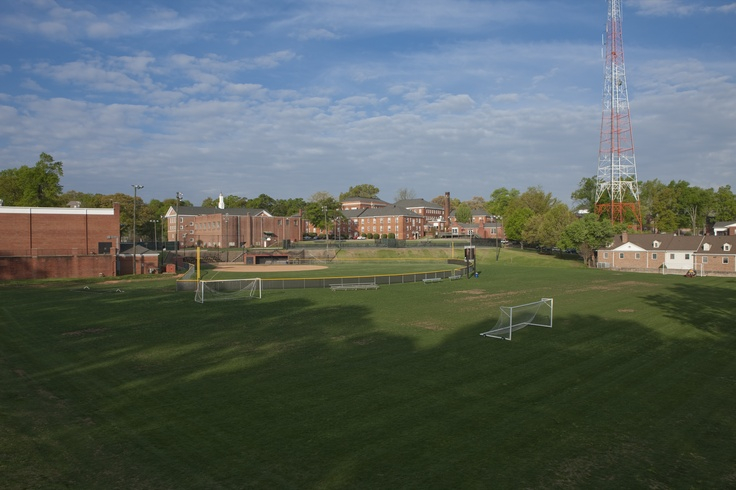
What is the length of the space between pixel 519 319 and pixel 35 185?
264ft

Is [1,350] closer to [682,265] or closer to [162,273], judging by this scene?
[162,273]

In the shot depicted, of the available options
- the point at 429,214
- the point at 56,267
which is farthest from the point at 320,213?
the point at 56,267

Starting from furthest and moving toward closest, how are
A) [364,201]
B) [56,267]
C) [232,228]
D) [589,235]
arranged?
[364,201]
[232,228]
[589,235]
[56,267]

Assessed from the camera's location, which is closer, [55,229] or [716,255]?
[55,229]

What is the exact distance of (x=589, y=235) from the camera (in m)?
70.9

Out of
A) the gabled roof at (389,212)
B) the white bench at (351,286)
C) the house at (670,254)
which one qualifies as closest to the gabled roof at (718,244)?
the house at (670,254)

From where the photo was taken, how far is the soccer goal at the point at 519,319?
2238 cm

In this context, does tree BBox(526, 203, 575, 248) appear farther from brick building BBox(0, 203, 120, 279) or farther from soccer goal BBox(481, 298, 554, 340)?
brick building BBox(0, 203, 120, 279)

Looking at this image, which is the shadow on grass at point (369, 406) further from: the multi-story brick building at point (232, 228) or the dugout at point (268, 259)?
the multi-story brick building at point (232, 228)

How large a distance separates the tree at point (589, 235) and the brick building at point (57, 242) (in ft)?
200

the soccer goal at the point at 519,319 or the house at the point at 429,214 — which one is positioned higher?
the house at the point at 429,214

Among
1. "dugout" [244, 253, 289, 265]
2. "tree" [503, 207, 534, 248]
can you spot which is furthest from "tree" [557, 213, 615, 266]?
"dugout" [244, 253, 289, 265]

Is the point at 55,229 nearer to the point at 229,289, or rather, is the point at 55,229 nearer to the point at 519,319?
the point at 229,289

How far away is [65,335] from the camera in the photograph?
22.7 meters
